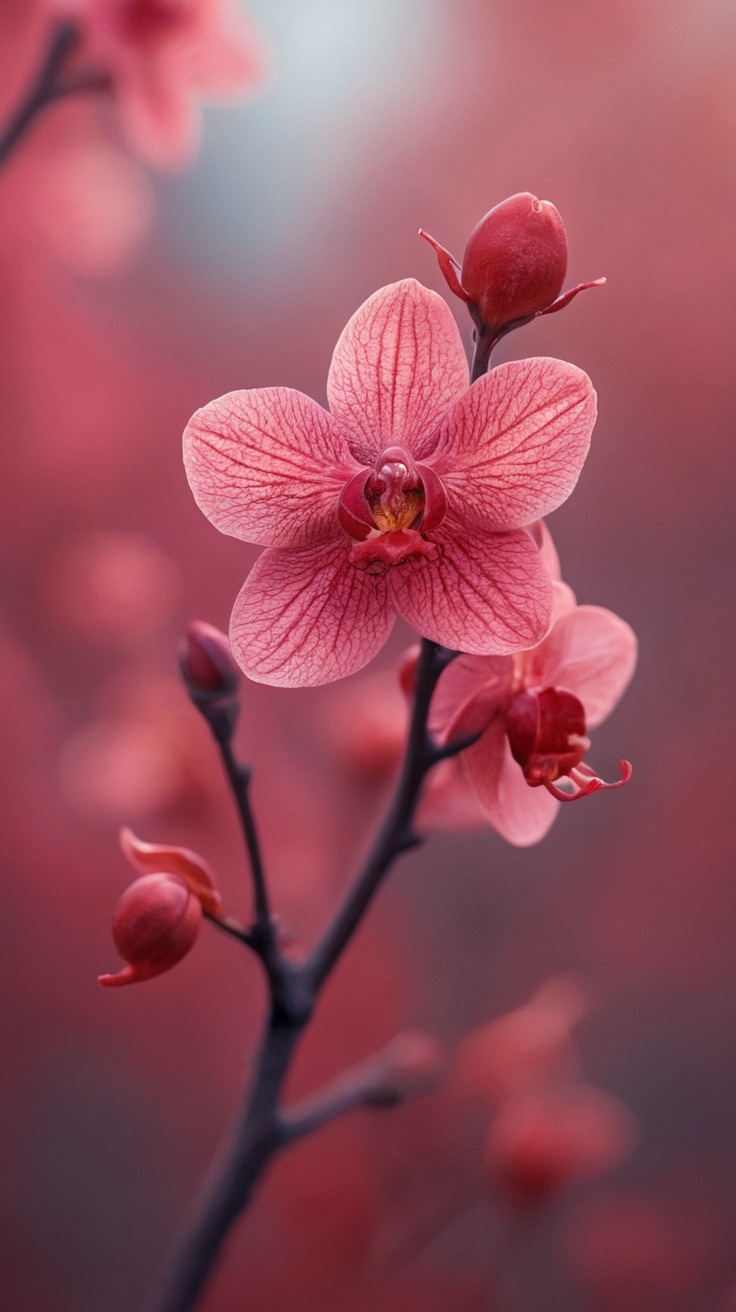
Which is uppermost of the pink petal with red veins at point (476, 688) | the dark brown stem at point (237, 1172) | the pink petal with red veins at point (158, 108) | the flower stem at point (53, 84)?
the flower stem at point (53, 84)

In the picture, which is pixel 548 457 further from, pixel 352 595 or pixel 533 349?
pixel 533 349

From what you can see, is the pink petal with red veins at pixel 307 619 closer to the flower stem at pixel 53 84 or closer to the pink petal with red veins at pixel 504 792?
the pink petal with red veins at pixel 504 792

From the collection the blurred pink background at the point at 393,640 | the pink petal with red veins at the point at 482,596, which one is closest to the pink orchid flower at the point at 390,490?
the pink petal with red veins at the point at 482,596

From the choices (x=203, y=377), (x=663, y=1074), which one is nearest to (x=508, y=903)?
(x=663, y=1074)

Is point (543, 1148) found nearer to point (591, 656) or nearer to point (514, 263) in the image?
point (591, 656)

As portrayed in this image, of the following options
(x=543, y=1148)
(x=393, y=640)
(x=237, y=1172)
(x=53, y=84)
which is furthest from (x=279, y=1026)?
(x=393, y=640)

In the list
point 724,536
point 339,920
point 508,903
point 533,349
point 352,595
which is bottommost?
point 508,903
